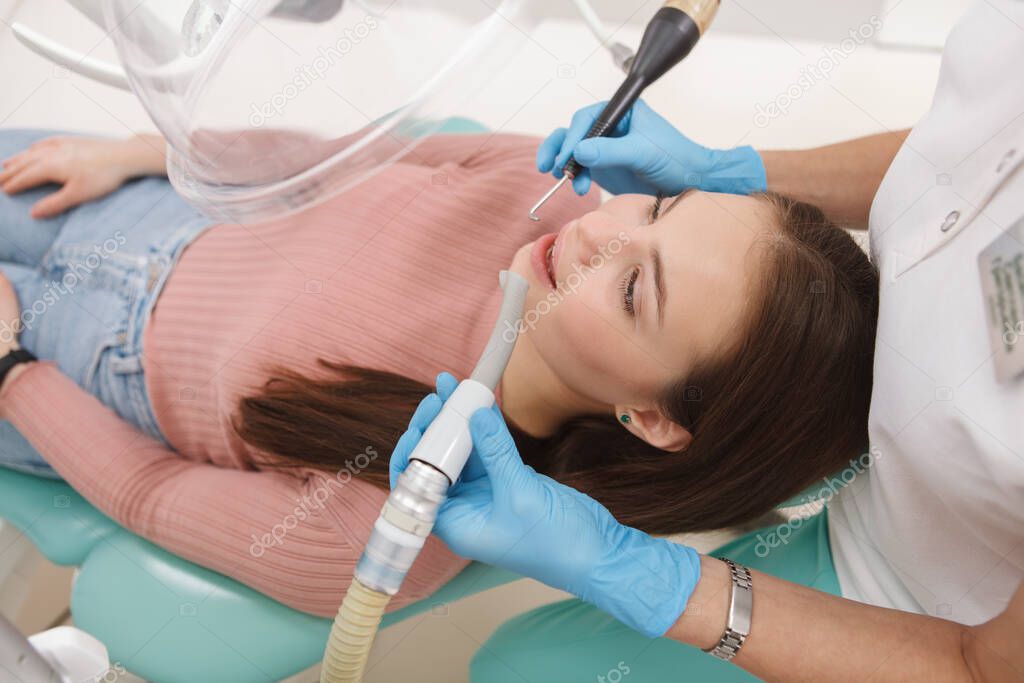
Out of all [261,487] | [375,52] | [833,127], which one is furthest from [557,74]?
[261,487]

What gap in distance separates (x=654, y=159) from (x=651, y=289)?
0.30m

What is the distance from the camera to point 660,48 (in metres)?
0.94

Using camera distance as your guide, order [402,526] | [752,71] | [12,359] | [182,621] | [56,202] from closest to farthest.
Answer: [402,526] → [182,621] → [12,359] → [56,202] → [752,71]

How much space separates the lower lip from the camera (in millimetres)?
870

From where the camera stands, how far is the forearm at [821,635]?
679mm

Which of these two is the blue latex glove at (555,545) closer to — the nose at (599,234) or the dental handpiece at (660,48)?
the nose at (599,234)

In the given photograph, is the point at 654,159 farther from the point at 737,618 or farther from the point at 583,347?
the point at 737,618

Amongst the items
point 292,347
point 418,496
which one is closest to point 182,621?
point 292,347

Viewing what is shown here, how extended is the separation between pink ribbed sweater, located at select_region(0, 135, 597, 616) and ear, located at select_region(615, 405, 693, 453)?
0.82ft

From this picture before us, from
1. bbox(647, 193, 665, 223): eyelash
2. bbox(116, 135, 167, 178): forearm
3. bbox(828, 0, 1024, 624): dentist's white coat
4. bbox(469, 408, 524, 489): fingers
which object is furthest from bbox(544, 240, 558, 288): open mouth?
bbox(116, 135, 167, 178): forearm

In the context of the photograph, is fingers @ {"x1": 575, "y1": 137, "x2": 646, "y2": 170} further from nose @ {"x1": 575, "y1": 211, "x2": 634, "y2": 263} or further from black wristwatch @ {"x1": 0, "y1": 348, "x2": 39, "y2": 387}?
black wristwatch @ {"x1": 0, "y1": 348, "x2": 39, "y2": 387}

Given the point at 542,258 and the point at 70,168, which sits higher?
the point at 542,258

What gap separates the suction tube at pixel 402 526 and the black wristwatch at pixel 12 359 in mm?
602

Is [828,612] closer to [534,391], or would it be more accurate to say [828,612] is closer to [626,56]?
[534,391]
